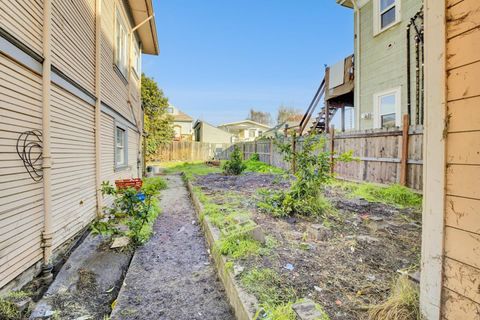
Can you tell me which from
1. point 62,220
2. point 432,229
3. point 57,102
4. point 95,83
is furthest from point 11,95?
point 432,229

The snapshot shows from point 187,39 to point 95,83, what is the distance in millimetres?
21264

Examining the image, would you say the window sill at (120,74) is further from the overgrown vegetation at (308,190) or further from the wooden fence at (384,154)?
the overgrown vegetation at (308,190)

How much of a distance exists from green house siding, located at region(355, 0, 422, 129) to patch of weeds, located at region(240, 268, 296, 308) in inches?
273

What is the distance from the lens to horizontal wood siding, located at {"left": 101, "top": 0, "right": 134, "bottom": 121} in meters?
5.36

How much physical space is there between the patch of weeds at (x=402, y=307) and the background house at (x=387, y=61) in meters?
6.30

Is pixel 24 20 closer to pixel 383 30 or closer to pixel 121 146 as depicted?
pixel 121 146

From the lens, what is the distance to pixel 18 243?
7.94ft

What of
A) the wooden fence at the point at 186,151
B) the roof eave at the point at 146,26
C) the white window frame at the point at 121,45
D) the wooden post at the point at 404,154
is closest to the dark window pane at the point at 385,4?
the wooden post at the point at 404,154

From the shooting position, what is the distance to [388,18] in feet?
25.9

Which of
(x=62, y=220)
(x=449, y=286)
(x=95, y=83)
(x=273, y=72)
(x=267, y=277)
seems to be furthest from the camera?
(x=273, y=72)

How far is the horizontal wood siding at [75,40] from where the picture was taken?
3287mm

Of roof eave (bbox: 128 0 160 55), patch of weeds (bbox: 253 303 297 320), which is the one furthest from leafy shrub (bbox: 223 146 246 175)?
patch of weeds (bbox: 253 303 297 320)

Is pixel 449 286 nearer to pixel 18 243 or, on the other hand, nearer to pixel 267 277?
pixel 267 277

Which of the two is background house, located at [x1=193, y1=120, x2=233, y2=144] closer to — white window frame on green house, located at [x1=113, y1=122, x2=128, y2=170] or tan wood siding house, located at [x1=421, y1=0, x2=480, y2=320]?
white window frame on green house, located at [x1=113, y1=122, x2=128, y2=170]
